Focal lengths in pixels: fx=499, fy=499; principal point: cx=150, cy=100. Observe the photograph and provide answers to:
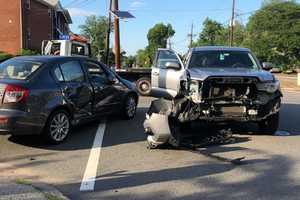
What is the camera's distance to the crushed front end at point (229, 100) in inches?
364

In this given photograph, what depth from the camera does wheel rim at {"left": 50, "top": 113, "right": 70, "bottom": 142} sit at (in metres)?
8.80

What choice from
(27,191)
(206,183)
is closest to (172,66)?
(206,183)

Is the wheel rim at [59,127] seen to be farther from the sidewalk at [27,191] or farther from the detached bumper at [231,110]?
the sidewalk at [27,191]

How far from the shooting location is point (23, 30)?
49.8 meters

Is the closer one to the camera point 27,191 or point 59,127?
point 27,191

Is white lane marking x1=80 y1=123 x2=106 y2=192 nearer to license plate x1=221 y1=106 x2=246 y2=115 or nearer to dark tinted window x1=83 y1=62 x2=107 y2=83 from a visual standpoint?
dark tinted window x1=83 y1=62 x2=107 y2=83

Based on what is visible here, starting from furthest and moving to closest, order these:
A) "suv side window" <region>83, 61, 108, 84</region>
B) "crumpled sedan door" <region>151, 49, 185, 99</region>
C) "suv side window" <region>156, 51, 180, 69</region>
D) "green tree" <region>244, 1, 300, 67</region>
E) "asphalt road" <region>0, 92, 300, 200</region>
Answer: "green tree" <region>244, 1, 300, 67</region>, "suv side window" <region>156, 51, 180, 69</region>, "crumpled sedan door" <region>151, 49, 185, 99</region>, "suv side window" <region>83, 61, 108, 84</region>, "asphalt road" <region>0, 92, 300, 200</region>

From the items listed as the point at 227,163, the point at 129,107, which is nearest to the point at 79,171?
the point at 227,163

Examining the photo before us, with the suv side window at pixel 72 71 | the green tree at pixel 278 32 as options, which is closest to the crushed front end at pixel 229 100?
the suv side window at pixel 72 71

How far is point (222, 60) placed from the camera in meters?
11.1

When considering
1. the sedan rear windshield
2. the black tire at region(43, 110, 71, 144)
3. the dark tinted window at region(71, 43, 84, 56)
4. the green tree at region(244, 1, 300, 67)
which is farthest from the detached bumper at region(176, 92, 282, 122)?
the green tree at region(244, 1, 300, 67)

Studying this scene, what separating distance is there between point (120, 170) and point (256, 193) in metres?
2.04

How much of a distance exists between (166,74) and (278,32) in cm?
7416

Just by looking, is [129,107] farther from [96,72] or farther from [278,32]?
[278,32]
